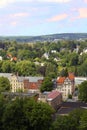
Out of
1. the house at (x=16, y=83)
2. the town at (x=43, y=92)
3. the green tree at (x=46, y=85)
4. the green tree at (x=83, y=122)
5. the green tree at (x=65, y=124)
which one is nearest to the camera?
the green tree at (x=83, y=122)

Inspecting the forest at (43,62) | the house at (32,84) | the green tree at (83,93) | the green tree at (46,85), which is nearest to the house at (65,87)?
the green tree at (46,85)

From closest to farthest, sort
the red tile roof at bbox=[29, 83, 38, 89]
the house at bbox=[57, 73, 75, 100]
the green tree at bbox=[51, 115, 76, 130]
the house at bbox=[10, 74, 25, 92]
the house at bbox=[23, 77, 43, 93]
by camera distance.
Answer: the green tree at bbox=[51, 115, 76, 130] → the house at bbox=[57, 73, 75, 100] → the house at bbox=[23, 77, 43, 93] → the red tile roof at bbox=[29, 83, 38, 89] → the house at bbox=[10, 74, 25, 92]

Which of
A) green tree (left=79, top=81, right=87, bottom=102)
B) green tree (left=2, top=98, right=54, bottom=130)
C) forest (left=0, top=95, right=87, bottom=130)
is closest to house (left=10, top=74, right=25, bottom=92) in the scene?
green tree (left=79, top=81, right=87, bottom=102)

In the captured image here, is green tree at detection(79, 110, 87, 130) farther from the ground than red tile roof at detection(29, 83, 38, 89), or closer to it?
farther from the ground

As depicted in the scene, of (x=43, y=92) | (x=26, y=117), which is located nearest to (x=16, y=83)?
(x=43, y=92)

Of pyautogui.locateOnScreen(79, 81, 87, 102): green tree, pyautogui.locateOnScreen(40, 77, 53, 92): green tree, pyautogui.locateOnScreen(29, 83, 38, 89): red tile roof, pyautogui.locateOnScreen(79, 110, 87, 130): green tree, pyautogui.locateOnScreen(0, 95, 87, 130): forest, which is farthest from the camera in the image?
pyautogui.locateOnScreen(29, 83, 38, 89): red tile roof

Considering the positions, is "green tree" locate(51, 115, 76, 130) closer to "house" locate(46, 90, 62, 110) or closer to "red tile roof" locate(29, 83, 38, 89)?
"house" locate(46, 90, 62, 110)

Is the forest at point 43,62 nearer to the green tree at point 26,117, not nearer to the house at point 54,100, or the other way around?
the house at point 54,100

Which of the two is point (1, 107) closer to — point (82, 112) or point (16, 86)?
point (82, 112)

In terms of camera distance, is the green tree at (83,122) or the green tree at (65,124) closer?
the green tree at (83,122)

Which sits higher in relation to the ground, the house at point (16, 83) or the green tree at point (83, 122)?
the green tree at point (83, 122)

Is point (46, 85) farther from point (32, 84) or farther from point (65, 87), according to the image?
point (32, 84)

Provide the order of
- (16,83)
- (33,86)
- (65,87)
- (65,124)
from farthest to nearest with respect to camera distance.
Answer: (16,83)
(33,86)
(65,87)
(65,124)
